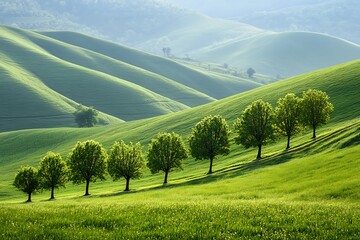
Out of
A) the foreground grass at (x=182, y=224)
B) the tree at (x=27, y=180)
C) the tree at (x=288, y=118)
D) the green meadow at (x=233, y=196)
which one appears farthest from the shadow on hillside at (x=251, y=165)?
the foreground grass at (x=182, y=224)

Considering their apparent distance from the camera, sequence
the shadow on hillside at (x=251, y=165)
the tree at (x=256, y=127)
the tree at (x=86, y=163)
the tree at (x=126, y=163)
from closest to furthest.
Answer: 1. the shadow on hillside at (x=251, y=165)
2. the tree at (x=126, y=163)
3. the tree at (x=86, y=163)
4. the tree at (x=256, y=127)

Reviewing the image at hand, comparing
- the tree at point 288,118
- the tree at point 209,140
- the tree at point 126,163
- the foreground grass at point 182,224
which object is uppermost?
the foreground grass at point 182,224

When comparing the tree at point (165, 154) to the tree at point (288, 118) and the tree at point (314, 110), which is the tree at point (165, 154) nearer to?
the tree at point (288, 118)

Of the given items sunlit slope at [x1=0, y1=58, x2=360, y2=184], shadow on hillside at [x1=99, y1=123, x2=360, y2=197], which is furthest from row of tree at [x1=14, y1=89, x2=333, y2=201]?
sunlit slope at [x1=0, y1=58, x2=360, y2=184]

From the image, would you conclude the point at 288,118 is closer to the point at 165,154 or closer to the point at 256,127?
the point at 256,127

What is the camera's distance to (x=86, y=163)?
85.9 metres

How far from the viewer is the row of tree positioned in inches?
3383

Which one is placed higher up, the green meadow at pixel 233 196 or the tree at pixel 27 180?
the green meadow at pixel 233 196

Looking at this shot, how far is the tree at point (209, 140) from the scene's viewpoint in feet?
293

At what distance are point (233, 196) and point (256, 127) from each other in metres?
43.1

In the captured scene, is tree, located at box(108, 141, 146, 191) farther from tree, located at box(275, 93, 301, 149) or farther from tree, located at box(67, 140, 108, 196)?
tree, located at box(275, 93, 301, 149)

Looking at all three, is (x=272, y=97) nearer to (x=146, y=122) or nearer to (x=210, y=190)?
(x=146, y=122)

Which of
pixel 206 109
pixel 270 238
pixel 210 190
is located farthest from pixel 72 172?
pixel 206 109

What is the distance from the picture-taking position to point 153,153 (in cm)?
8762
